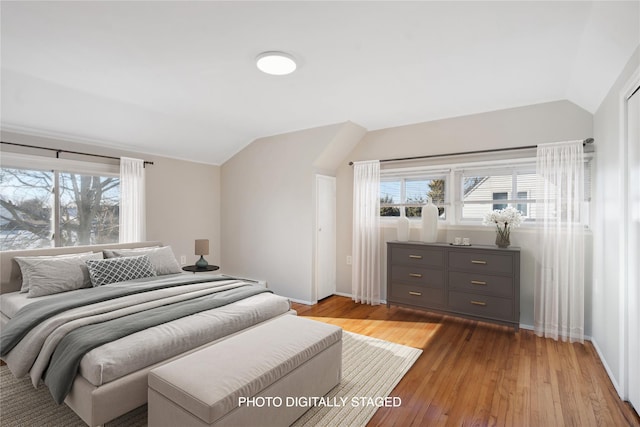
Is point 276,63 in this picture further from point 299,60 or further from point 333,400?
point 333,400

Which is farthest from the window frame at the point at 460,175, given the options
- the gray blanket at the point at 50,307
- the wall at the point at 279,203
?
the gray blanket at the point at 50,307

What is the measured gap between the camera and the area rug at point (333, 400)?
1866 mm

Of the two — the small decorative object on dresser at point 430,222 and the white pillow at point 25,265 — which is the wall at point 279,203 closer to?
the small decorative object on dresser at point 430,222

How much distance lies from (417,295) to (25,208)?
4530mm

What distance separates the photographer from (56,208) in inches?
143

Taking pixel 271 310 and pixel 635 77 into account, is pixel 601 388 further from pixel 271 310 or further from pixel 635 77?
pixel 271 310

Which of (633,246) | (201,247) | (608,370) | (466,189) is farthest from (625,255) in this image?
(201,247)

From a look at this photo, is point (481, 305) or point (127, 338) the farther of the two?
point (481, 305)

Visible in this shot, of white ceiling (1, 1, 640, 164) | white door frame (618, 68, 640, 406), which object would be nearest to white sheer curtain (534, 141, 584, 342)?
white ceiling (1, 1, 640, 164)

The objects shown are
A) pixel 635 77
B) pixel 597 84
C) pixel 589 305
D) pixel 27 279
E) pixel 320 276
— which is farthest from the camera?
pixel 320 276

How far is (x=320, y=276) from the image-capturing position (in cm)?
443

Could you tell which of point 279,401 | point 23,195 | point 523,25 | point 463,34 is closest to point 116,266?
point 23,195

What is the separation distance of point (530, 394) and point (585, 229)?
1.89 m

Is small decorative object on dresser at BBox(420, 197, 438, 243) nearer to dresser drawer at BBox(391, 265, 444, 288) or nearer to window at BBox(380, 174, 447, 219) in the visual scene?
window at BBox(380, 174, 447, 219)
